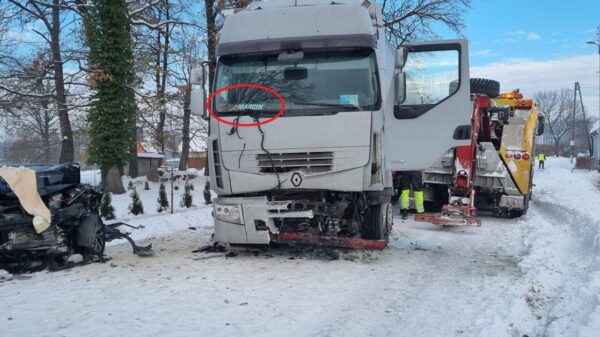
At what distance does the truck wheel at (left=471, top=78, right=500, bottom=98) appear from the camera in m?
12.3

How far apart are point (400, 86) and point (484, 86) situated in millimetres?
6061

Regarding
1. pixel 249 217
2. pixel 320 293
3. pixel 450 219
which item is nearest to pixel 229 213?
pixel 249 217

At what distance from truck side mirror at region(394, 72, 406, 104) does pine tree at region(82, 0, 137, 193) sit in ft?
46.9

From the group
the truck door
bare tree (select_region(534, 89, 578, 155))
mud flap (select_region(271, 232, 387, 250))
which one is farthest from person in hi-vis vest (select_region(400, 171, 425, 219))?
bare tree (select_region(534, 89, 578, 155))

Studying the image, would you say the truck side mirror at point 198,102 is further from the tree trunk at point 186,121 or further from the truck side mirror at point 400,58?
the tree trunk at point 186,121

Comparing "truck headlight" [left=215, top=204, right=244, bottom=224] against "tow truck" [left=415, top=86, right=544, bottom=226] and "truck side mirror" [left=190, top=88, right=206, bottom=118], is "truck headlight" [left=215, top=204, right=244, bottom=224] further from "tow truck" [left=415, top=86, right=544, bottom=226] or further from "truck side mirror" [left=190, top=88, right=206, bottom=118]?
"tow truck" [left=415, top=86, right=544, bottom=226]

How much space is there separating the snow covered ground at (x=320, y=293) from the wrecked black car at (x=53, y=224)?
0.36 meters

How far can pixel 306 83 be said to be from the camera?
671cm

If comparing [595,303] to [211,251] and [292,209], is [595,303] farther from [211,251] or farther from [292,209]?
[211,251]

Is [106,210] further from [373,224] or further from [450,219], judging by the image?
[450,219]

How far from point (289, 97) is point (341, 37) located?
106cm

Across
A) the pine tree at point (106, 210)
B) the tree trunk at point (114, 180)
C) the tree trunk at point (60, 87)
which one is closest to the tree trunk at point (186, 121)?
the tree trunk at point (114, 180)

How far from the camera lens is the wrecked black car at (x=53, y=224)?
5.97 meters

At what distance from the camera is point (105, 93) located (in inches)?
758
